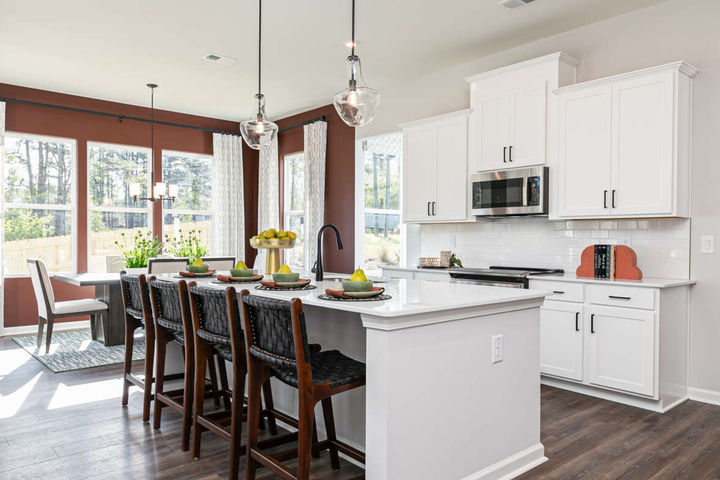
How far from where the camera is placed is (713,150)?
3666 millimetres

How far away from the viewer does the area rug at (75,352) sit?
466 cm

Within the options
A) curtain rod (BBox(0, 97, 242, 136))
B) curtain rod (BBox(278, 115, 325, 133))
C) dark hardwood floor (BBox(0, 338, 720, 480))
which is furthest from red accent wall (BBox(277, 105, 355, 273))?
dark hardwood floor (BBox(0, 338, 720, 480))

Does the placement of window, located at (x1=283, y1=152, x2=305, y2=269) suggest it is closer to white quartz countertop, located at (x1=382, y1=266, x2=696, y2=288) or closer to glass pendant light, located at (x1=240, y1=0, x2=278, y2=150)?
glass pendant light, located at (x1=240, y1=0, x2=278, y2=150)

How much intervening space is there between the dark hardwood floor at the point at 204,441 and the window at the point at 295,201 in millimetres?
4030

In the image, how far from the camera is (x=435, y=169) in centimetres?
520

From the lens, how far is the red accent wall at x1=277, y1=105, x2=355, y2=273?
6.70m

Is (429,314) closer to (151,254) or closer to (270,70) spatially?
(270,70)

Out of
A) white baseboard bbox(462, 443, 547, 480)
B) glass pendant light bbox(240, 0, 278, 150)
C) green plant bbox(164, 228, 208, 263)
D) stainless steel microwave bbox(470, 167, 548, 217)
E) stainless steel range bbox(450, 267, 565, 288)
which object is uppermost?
glass pendant light bbox(240, 0, 278, 150)

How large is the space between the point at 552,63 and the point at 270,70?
288cm

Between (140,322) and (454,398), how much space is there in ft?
7.51

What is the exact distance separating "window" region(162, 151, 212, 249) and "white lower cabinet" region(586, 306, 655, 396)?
5762mm

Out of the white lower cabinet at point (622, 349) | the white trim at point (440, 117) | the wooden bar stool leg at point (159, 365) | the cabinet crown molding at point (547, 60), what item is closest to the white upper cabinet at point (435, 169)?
the white trim at point (440, 117)

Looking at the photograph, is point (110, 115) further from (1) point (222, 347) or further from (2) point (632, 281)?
(2) point (632, 281)

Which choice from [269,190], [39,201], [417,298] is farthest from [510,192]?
[39,201]
